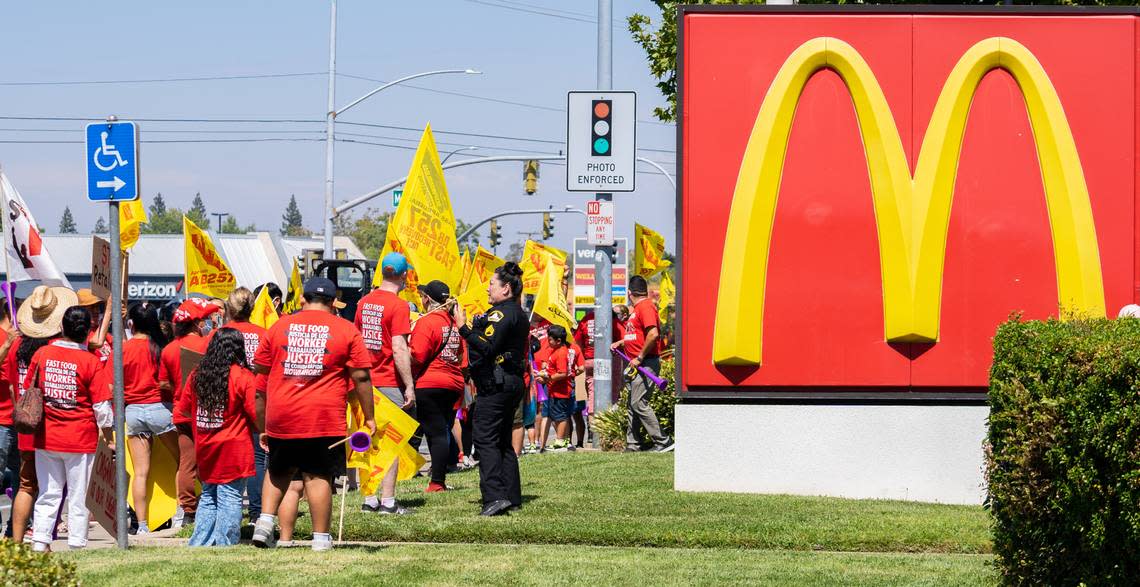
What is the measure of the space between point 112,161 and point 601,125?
7078mm

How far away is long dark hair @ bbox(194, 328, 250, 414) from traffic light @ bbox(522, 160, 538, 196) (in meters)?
30.1

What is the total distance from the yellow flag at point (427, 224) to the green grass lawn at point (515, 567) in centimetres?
507

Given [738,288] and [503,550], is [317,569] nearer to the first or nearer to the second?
[503,550]

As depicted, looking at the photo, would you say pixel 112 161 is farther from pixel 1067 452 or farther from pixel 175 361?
pixel 1067 452

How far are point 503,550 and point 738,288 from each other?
351 cm

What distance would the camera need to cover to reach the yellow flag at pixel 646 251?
76.0 ft

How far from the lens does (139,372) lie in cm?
1093

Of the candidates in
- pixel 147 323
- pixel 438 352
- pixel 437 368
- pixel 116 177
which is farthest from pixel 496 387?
pixel 116 177

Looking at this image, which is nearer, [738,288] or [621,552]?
[621,552]

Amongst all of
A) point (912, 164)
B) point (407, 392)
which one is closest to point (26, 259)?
point (407, 392)

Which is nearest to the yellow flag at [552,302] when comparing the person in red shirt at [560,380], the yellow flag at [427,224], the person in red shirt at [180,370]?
the person in red shirt at [560,380]

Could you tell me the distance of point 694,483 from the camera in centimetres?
1195

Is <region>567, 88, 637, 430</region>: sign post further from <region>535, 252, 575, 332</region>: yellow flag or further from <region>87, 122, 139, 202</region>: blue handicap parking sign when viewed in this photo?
<region>87, 122, 139, 202</region>: blue handicap parking sign

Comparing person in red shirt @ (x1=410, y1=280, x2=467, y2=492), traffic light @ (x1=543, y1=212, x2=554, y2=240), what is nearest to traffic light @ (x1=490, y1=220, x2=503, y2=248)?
traffic light @ (x1=543, y1=212, x2=554, y2=240)
